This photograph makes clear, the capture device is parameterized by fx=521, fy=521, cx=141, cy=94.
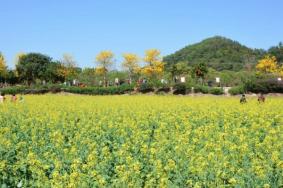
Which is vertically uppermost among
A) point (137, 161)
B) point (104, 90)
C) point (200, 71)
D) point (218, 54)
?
point (218, 54)

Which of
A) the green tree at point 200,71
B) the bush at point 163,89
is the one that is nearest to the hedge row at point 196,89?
the bush at point 163,89

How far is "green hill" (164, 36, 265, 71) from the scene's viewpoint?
409ft

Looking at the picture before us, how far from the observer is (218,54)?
135 metres

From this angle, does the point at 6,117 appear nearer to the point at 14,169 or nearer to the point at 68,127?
the point at 68,127

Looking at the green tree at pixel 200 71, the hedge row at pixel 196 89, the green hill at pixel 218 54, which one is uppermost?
the green hill at pixel 218 54

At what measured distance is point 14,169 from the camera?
940cm

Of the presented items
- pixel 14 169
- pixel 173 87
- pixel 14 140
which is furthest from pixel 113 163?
pixel 173 87

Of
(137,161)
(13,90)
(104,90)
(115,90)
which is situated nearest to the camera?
(137,161)

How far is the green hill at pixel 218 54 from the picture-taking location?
124562mm

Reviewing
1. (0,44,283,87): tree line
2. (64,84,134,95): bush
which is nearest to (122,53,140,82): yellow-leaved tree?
(0,44,283,87): tree line

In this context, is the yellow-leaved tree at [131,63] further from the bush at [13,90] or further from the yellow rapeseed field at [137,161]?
the yellow rapeseed field at [137,161]

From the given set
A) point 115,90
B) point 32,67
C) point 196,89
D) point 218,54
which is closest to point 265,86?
point 196,89

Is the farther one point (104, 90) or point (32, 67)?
point (32, 67)

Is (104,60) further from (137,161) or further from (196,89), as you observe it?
(137,161)
